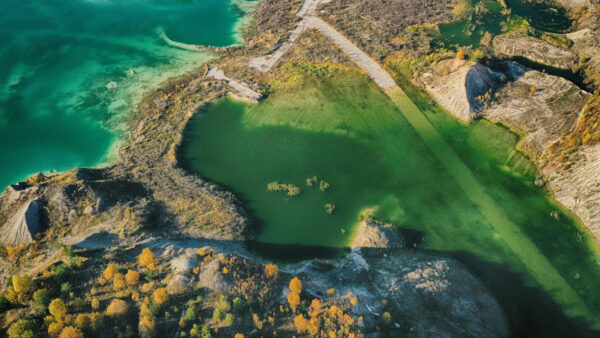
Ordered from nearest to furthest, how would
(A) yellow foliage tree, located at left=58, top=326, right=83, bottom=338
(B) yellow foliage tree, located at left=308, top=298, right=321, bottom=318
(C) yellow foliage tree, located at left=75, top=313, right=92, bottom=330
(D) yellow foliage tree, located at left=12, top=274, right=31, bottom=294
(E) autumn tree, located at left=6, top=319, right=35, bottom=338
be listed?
(E) autumn tree, located at left=6, top=319, right=35, bottom=338
(A) yellow foliage tree, located at left=58, top=326, right=83, bottom=338
(C) yellow foliage tree, located at left=75, top=313, right=92, bottom=330
(D) yellow foliage tree, located at left=12, top=274, right=31, bottom=294
(B) yellow foliage tree, located at left=308, top=298, right=321, bottom=318

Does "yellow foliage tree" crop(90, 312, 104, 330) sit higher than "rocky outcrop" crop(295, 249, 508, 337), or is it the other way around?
"yellow foliage tree" crop(90, 312, 104, 330)

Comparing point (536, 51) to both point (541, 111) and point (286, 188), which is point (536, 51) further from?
point (286, 188)

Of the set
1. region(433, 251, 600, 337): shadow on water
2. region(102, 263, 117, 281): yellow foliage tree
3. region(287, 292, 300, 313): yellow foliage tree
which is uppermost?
region(102, 263, 117, 281): yellow foliage tree

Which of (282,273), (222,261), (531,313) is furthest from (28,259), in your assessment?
(531,313)

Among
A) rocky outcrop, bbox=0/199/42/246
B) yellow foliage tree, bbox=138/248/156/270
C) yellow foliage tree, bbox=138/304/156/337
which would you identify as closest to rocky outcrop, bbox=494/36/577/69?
yellow foliage tree, bbox=138/248/156/270

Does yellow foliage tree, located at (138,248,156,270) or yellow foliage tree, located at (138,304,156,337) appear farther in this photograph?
yellow foliage tree, located at (138,248,156,270)

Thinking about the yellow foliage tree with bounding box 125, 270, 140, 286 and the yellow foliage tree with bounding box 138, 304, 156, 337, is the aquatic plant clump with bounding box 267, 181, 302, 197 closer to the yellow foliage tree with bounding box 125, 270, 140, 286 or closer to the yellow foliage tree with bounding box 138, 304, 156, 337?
the yellow foliage tree with bounding box 125, 270, 140, 286
